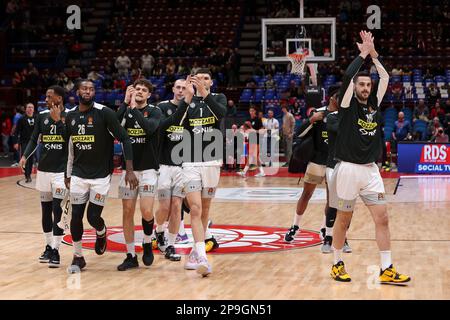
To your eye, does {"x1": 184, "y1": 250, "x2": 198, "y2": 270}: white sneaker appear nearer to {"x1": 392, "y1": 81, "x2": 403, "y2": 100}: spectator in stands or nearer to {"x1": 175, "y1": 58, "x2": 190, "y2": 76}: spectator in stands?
{"x1": 392, "y1": 81, "x2": 403, "y2": 100}: spectator in stands

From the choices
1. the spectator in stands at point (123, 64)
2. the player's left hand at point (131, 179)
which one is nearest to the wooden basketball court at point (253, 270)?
the player's left hand at point (131, 179)

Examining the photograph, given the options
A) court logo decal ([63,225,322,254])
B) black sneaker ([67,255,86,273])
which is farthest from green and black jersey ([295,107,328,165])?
black sneaker ([67,255,86,273])

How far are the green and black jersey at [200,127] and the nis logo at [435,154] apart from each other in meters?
13.3

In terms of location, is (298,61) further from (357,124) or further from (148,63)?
(357,124)

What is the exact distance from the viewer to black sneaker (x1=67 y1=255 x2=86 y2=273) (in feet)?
27.9

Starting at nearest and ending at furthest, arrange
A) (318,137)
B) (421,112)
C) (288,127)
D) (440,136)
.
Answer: (318,137) < (440,136) < (288,127) < (421,112)

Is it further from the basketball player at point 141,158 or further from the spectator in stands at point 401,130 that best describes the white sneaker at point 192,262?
the spectator in stands at point 401,130

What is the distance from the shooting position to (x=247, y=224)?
489 inches

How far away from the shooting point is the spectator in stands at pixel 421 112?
23797mm

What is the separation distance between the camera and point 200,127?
29.0ft

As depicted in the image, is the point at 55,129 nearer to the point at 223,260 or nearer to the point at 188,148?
the point at 188,148

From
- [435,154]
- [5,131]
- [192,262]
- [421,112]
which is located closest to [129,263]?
[192,262]

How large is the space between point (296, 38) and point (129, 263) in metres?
15.8

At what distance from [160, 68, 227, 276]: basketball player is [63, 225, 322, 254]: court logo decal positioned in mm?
1399
